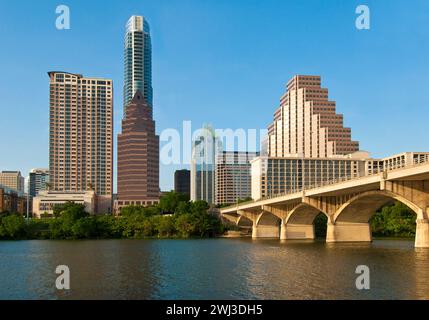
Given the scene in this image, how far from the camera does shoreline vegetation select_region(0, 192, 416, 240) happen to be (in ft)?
409

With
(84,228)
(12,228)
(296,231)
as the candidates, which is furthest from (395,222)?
(12,228)

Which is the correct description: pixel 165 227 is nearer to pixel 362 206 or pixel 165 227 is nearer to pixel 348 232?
pixel 348 232

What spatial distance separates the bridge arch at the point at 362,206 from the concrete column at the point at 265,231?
45.1 m

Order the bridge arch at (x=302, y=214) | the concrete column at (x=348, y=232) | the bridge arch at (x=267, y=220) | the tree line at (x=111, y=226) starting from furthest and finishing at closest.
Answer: the bridge arch at (x=267, y=220) → the tree line at (x=111, y=226) → the bridge arch at (x=302, y=214) → the concrete column at (x=348, y=232)

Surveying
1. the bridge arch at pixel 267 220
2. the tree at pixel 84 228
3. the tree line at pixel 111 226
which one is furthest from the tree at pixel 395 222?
the tree at pixel 84 228

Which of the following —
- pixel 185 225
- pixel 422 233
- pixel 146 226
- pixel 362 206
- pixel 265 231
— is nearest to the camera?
pixel 422 233

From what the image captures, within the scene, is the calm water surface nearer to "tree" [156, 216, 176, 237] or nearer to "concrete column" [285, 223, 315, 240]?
"concrete column" [285, 223, 315, 240]

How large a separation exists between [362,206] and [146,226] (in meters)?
71.6

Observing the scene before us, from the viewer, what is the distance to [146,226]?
143125 mm

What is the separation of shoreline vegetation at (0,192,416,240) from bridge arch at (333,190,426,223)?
31838 mm

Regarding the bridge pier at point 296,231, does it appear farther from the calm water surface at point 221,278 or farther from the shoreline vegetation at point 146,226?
the calm water surface at point 221,278

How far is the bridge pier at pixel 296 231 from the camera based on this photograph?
116 m

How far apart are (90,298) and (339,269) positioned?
24730mm
